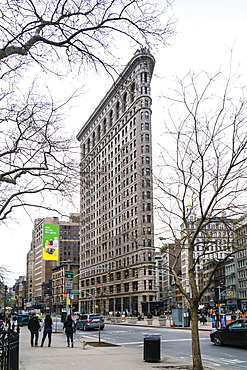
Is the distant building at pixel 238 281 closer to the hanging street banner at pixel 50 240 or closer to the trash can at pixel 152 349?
the hanging street banner at pixel 50 240

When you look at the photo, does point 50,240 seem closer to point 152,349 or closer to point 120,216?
point 120,216

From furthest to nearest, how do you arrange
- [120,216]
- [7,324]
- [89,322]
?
[120,216], [7,324], [89,322]

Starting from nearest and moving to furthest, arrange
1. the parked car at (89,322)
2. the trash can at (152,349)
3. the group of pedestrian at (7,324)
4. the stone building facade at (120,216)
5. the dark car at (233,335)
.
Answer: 1. the trash can at (152,349)
2. the group of pedestrian at (7,324)
3. the dark car at (233,335)
4. the parked car at (89,322)
5. the stone building facade at (120,216)

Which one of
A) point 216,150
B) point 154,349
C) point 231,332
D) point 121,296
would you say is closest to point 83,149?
point 216,150

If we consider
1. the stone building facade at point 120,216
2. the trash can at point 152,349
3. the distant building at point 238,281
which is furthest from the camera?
the distant building at point 238,281

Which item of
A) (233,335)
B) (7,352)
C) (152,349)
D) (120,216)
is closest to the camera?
(7,352)

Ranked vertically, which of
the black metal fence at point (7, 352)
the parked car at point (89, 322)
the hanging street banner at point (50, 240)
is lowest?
the parked car at point (89, 322)

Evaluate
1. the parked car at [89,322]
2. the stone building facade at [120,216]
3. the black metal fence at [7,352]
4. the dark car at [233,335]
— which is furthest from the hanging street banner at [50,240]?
the black metal fence at [7,352]

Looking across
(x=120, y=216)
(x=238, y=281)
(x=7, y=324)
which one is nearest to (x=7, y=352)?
(x=7, y=324)

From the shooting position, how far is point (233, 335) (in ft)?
73.5

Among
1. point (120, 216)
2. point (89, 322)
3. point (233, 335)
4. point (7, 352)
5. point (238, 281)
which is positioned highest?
point (120, 216)

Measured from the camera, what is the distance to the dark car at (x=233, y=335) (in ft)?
71.6

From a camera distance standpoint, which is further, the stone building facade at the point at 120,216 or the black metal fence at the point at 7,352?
the stone building facade at the point at 120,216

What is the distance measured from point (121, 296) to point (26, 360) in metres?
88.5
